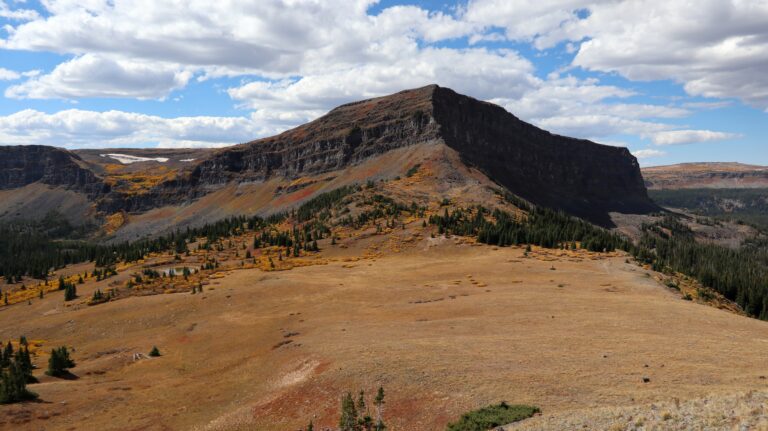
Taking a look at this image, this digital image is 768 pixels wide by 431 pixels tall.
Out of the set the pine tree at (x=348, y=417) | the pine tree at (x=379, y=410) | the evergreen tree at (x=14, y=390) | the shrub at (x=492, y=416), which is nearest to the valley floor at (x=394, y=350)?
the pine tree at (x=379, y=410)

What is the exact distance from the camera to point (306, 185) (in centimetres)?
18525

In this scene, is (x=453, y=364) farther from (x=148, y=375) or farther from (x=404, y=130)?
(x=404, y=130)

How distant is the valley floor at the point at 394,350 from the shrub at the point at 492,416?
1.04 m

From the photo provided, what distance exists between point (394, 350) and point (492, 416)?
11998mm

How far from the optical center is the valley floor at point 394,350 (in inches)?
992

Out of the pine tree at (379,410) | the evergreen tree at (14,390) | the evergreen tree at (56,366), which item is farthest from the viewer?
the evergreen tree at (56,366)

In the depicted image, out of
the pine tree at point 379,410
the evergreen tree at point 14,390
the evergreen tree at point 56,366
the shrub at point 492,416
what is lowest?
the evergreen tree at point 56,366

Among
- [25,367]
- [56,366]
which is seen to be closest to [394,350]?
[56,366]

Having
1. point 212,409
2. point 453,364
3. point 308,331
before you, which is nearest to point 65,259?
point 308,331

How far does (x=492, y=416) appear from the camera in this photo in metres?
21.5

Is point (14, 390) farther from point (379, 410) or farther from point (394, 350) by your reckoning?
point (394, 350)

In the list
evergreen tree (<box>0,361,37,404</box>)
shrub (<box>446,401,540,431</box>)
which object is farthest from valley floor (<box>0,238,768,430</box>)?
shrub (<box>446,401,540,431</box>)

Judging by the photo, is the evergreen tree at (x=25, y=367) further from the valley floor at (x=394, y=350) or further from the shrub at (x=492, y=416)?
the shrub at (x=492, y=416)

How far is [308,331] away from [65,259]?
13694 cm
